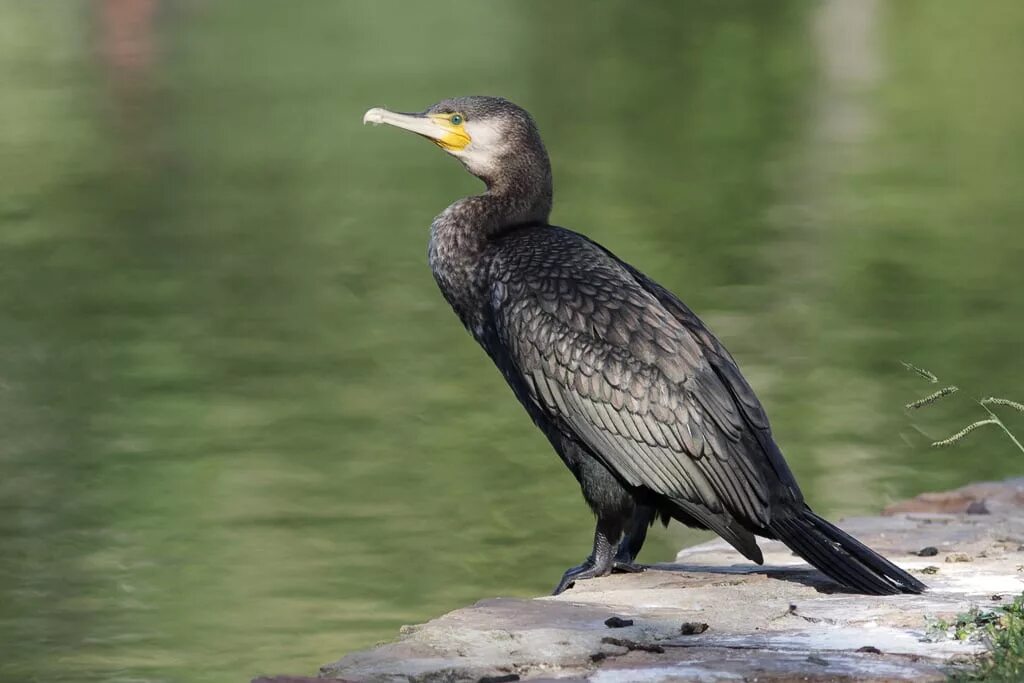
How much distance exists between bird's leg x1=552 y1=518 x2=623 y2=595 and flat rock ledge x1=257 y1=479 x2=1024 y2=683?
0.20 ft

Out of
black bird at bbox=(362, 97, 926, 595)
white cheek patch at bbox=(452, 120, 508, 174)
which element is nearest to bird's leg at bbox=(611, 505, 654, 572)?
black bird at bbox=(362, 97, 926, 595)

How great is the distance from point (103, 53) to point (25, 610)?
2143 centimetres

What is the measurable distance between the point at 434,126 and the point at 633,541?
5.27 feet

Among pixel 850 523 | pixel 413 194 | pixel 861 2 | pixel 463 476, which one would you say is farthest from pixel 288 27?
pixel 850 523

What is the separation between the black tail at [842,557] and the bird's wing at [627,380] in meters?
0.10

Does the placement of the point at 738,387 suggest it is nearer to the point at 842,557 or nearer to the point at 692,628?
the point at 842,557

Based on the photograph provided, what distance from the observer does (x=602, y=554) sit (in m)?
5.94

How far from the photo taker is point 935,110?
21.1m

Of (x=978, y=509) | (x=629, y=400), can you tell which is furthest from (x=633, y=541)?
(x=978, y=509)

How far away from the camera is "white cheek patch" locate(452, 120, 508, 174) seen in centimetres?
663

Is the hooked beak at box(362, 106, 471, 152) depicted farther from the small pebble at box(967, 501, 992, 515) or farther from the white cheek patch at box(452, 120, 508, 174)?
the small pebble at box(967, 501, 992, 515)

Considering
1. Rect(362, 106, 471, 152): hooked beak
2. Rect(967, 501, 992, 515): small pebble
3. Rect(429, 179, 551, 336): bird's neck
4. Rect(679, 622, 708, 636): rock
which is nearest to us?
Rect(679, 622, 708, 636): rock

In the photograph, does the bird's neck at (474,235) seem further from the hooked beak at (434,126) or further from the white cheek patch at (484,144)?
the hooked beak at (434,126)

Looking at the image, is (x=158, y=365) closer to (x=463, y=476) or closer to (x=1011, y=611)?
(x=463, y=476)
